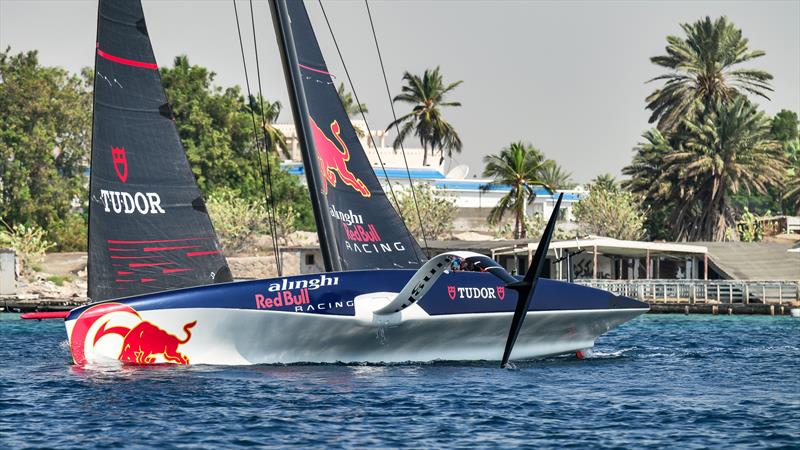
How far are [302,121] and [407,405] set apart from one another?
7588 millimetres

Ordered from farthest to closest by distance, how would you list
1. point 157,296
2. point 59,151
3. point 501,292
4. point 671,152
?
1. point 59,151
2. point 671,152
3. point 501,292
4. point 157,296

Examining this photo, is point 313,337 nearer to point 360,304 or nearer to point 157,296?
point 360,304

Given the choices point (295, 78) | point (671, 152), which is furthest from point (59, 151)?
point (295, 78)

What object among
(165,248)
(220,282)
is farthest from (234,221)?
(165,248)

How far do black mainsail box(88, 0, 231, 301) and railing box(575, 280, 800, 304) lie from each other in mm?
30641

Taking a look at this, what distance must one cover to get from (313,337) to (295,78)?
5261mm

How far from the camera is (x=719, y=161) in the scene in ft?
220

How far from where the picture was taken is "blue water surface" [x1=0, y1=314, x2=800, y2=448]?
15141 mm

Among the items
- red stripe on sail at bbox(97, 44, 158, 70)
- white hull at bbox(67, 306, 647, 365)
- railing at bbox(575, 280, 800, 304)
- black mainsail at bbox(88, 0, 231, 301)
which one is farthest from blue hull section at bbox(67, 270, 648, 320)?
railing at bbox(575, 280, 800, 304)

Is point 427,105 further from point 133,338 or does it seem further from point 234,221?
point 133,338

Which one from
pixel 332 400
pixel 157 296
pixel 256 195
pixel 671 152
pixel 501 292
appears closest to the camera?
pixel 332 400

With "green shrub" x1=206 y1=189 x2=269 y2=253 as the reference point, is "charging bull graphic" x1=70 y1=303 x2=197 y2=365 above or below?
below

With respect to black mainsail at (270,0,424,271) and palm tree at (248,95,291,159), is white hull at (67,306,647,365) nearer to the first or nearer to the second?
black mainsail at (270,0,424,271)

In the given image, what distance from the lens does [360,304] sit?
21359mm
